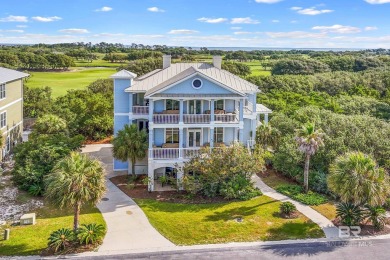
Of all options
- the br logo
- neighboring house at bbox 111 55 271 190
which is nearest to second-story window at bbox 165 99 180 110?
neighboring house at bbox 111 55 271 190

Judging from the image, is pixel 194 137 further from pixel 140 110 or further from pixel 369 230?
pixel 369 230

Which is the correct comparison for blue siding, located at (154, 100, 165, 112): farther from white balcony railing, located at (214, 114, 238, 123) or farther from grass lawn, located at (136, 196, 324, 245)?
grass lawn, located at (136, 196, 324, 245)

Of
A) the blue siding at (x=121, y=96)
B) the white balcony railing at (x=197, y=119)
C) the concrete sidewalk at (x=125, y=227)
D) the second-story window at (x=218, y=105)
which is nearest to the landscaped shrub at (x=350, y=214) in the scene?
the concrete sidewalk at (x=125, y=227)

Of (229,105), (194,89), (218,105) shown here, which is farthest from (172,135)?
(229,105)

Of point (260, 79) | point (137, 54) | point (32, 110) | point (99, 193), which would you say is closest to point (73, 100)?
point (32, 110)

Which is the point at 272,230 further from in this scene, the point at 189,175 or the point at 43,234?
the point at 43,234

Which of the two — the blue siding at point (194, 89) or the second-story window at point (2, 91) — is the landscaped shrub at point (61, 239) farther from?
the second-story window at point (2, 91)

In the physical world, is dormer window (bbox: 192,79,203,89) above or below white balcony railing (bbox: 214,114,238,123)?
above
